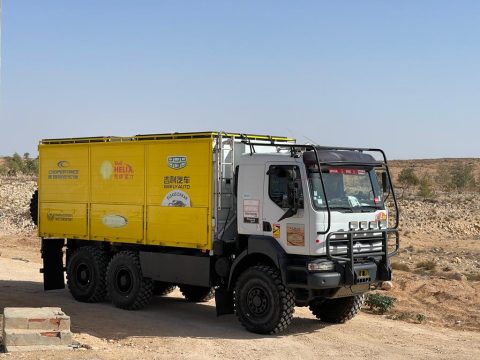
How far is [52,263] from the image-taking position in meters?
16.3

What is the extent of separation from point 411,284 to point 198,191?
23.9ft

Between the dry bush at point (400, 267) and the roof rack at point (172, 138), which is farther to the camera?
the dry bush at point (400, 267)

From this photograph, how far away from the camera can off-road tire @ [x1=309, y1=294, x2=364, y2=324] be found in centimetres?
1322

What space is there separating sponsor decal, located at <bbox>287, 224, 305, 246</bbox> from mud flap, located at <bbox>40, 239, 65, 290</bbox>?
6705mm

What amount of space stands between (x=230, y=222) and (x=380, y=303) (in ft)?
13.5

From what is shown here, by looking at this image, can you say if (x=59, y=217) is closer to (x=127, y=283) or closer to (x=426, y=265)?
(x=127, y=283)

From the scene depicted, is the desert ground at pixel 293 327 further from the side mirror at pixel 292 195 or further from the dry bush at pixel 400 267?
the side mirror at pixel 292 195

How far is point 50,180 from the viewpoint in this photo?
16.2 meters

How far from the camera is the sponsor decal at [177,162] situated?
13.2 metres

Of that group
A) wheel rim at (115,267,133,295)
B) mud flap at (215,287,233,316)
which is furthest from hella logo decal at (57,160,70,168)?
mud flap at (215,287,233,316)

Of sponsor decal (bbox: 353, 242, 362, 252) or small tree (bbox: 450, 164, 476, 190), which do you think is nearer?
sponsor decal (bbox: 353, 242, 362, 252)

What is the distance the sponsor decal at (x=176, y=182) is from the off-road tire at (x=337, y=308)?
3143 mm

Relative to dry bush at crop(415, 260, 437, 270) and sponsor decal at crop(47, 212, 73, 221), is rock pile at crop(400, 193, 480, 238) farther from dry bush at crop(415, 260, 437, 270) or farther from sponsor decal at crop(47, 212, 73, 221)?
sponsor decal at crop(47, 212, 73, 221)

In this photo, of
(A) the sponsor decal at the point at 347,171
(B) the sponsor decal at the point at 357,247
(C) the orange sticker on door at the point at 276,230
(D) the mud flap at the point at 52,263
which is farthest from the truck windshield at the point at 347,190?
(D) the mud flap at the point at 52,263
